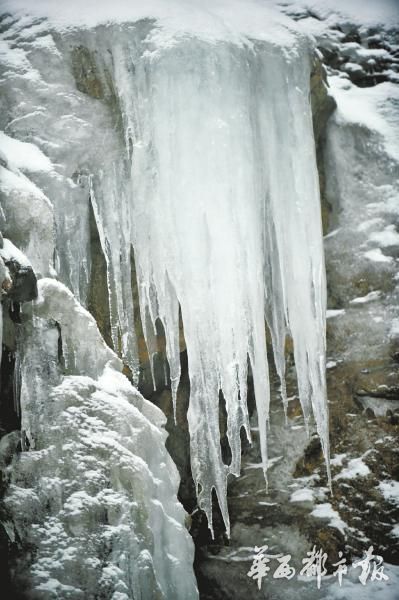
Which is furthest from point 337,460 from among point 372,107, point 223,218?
point 372,107

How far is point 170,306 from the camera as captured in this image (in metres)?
4.96

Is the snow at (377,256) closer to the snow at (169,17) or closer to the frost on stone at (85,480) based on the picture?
the snow at (169,17)

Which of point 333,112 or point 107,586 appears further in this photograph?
point 333,112

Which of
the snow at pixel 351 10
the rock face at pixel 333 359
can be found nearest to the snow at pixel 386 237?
the rock face at pixel 333 359

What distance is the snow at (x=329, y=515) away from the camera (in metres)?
5.76

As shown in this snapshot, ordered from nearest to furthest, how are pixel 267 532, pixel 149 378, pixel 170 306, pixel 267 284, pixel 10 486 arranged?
pixel 10 486
pixel 170 306
pixel 267 284
pixel 267 532
pixel 149 378

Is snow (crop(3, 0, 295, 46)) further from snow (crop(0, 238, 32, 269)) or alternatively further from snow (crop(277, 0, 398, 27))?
snow (crop(0, 238, 32, 269))

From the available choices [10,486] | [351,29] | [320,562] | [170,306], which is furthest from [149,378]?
[351,29]

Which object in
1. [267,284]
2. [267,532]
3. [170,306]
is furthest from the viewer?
[267,532]

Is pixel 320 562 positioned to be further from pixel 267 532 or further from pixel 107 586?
pixel 107 586

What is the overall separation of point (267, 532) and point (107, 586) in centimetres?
289

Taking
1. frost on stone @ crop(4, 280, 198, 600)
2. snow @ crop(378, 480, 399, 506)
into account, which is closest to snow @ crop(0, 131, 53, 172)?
frost on stone @ crop(4, 280, 198, 600)

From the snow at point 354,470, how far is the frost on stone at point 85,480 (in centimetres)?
228

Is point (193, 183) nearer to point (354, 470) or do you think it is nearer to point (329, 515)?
point (354, 470)
